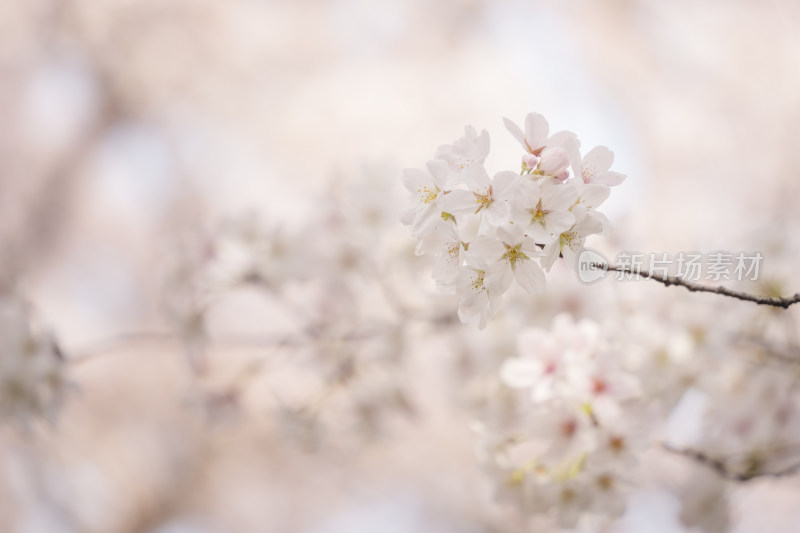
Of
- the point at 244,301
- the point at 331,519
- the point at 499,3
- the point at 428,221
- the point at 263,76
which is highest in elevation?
the point at 499,3

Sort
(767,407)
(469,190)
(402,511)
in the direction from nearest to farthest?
1. (469,190)
2. (767,407)
3. (402,511)

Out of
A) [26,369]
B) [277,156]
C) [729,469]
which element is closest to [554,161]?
[729,469]

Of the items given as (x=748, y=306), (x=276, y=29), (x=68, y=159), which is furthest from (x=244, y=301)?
(x=748, y=306)

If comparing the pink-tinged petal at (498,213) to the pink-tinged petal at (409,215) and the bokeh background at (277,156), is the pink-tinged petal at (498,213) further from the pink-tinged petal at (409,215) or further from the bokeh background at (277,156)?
the bokeh background at (277,156)

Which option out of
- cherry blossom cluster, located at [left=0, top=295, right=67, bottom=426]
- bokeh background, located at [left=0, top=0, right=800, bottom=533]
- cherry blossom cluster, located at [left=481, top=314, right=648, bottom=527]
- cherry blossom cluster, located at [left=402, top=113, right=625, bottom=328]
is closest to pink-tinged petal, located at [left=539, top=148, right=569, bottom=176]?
cherry blossom cluster, located at [left=402, top=113, right=625, bottom=328]

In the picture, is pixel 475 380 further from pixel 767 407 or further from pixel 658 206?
pixel 658 206

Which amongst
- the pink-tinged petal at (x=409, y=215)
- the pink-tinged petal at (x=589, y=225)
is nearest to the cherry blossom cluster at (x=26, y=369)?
the pink-tinged petal at (x=409, y=215)

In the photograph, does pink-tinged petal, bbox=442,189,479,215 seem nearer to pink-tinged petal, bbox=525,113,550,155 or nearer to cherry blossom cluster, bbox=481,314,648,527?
pink-tinged petal, bbox=525,113,550,155
